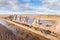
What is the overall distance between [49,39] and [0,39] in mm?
1925

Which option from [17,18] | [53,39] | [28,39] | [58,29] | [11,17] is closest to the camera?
[53,39]

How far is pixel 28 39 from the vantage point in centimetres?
666

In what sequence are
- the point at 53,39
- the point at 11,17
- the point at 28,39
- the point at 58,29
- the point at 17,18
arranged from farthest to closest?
the point at 11,17, the point at 17,18, the point at 58,29, the point at 28,39, the point at 53,39

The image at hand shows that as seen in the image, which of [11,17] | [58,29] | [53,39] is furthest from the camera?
[11,17]

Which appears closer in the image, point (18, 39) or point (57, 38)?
point (57, 38)

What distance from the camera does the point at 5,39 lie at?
6.55m

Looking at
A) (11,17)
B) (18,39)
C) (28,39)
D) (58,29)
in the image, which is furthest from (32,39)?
(11,17)

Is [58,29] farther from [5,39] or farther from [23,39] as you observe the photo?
[5,39]

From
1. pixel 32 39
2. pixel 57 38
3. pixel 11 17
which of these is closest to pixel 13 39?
pixel 32 39

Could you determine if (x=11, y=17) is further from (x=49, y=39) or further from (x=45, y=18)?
(x=49, y=39)

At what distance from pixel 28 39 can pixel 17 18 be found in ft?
35.5

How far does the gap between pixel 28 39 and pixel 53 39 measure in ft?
3.45

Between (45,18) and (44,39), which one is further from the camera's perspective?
(45,18)

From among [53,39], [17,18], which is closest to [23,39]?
[53,39]
